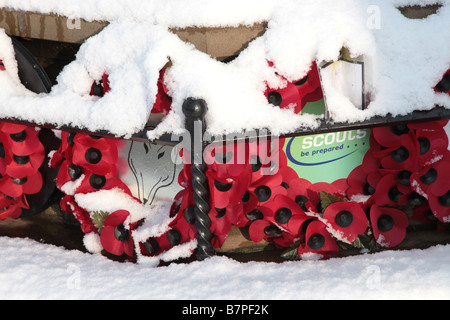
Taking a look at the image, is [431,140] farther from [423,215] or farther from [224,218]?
[224,218]

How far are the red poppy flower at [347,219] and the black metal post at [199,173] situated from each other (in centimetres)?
42

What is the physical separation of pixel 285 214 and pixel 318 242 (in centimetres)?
15

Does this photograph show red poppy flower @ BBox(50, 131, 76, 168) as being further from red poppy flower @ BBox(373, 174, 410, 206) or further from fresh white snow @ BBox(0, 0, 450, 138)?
red poppy flower @ BBox(373, 174, 410, 206)

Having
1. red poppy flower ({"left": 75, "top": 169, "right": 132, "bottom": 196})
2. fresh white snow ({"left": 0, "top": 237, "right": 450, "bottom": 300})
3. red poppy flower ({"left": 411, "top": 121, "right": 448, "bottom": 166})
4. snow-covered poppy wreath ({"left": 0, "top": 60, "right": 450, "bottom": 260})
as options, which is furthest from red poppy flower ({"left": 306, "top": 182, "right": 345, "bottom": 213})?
red poppy flower ({"left": 75, "top": 169, "right": 132, "bottom": 196})

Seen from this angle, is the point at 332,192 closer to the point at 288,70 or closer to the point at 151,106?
the point at 288,70

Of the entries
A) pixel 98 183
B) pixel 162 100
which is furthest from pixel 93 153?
pixel 162 100

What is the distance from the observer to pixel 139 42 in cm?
195

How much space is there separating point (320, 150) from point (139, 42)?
733mm

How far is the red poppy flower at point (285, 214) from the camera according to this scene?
2.05m

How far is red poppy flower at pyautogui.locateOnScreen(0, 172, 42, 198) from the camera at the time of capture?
2.34 metres

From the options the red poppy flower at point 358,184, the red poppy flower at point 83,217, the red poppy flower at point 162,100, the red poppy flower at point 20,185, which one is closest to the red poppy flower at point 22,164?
the red poppy flower at point 20,185

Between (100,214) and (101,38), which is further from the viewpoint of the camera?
(100,214)

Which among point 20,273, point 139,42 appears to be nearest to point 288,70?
point 139,42

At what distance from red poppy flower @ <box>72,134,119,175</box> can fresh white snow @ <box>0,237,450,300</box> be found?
35cm
